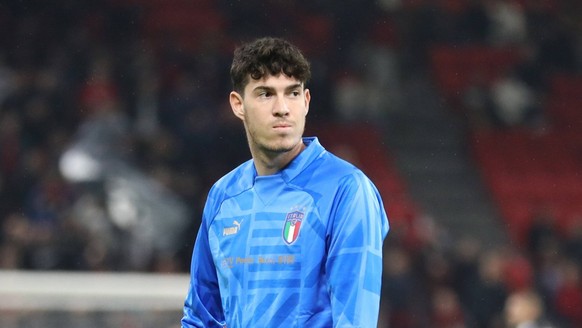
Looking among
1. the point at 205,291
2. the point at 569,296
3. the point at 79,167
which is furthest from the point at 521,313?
the point at 205,291

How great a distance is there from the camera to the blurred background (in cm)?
1091

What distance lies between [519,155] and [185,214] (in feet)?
18.6

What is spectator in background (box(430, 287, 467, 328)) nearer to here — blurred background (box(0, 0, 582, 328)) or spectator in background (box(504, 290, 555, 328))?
blurred background (box(0, 0, 582, 328))

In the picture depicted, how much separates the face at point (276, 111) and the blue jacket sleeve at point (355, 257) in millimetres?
226

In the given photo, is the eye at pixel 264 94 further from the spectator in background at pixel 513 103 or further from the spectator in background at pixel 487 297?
the spectator in background at pixel 513 103

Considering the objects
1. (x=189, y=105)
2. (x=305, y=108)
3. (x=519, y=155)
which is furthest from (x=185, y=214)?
(x=305, y=108)

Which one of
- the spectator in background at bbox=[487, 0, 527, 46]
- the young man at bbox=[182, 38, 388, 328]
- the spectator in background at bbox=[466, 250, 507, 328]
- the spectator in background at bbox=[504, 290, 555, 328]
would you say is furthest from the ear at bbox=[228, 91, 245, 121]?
the spectator in background at bbox=[487, 0, 527, 46]

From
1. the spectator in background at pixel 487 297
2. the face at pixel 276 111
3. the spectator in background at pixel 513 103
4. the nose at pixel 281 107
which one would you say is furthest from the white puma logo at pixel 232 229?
the spectator in background at pixel 513 103

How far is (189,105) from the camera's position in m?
12.9

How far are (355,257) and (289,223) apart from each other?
24 centimetres

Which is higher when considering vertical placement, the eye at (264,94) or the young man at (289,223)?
the eye at (264,94)

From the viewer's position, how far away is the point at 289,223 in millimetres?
3373

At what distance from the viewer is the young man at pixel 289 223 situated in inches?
128

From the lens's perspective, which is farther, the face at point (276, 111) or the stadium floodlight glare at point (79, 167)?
the stadium floodlight glare at point (79, 167)
